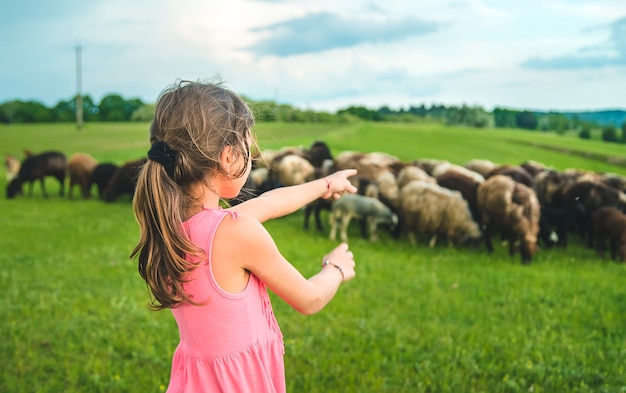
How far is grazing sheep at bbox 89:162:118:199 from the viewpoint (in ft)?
62.8

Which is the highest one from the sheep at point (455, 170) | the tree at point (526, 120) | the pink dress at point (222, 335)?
the tree at point (526, 120)

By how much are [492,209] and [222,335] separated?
387 inches

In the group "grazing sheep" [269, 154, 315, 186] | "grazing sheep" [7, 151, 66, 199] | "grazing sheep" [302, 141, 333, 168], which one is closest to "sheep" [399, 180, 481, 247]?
"grazing sheep" [269, 154, 315, 186]

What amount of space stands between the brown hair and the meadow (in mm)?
387

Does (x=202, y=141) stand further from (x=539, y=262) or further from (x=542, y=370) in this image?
(x=539, y=262)

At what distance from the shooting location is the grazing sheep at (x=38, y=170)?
65.2 feet

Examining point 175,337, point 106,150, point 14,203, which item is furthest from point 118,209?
point 106,150

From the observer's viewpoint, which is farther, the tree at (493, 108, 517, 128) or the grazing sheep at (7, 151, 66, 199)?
the tree at (493, 108, 517, 128)

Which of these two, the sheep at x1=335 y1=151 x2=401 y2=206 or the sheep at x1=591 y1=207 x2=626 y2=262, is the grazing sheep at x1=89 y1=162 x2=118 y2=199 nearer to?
the sheep at x1=335 y1=151 x2=401 y2=206

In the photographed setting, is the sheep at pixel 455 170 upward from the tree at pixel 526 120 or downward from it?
downward

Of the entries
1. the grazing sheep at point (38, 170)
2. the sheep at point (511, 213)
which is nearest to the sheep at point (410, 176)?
the sheep at point (511, 213)

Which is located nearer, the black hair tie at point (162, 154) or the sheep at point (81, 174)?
the black hair tie at point (162, 154)

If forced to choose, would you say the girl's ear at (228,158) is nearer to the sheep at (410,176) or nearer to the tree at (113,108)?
the sheep at (410,176)

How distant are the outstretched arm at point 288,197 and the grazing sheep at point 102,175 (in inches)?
694
